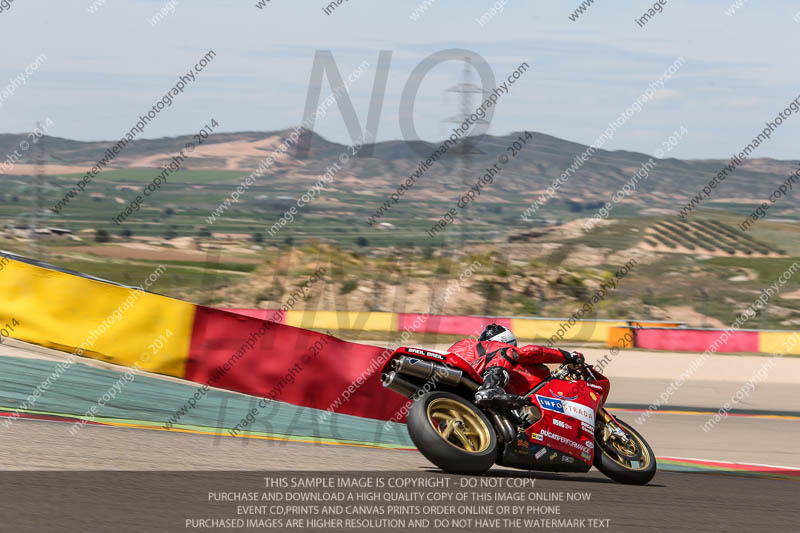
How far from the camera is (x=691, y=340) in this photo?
28.0 m

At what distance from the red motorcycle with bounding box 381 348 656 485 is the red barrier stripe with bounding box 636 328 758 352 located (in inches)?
782

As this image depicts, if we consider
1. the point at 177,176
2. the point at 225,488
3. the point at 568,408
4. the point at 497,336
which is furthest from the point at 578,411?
the point at 177,176

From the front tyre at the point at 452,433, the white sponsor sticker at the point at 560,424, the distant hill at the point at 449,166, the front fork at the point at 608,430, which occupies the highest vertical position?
the front tyre at the point at 452,433

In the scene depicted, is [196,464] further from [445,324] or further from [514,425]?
[445,324]

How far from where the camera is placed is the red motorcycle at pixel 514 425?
7.45 meters

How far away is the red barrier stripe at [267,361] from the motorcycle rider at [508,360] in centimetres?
248

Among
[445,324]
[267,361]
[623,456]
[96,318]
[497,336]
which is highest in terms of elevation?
[497,336]

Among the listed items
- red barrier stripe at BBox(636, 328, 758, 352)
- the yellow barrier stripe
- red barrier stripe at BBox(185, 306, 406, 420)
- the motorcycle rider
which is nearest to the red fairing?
the motorcycle rider

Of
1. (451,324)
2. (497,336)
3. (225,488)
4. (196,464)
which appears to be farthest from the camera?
(451,324)

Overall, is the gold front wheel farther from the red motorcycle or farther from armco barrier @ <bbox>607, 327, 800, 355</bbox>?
armco barrier @ <bbox>607, 327, 800, 355</bbox>

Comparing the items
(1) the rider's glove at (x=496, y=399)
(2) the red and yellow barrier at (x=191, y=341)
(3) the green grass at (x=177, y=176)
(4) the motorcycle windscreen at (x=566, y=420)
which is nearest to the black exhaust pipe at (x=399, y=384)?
(1) the rider's glove at (x=496, y=399)

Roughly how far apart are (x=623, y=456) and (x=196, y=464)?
12.2 feet

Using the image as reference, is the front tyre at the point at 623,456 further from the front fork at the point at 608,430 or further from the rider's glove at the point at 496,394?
the rider's glove at the point at 496,394

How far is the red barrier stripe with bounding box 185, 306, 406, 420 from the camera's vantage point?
34.5ft
